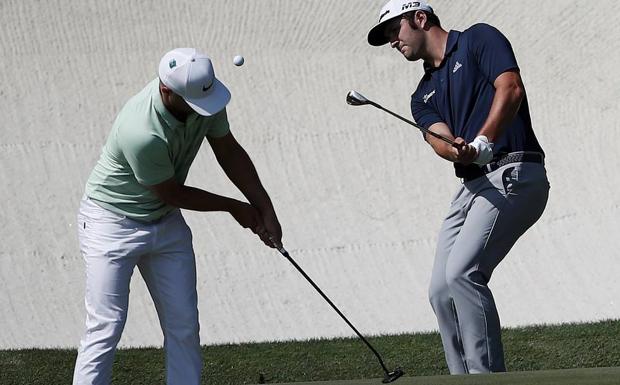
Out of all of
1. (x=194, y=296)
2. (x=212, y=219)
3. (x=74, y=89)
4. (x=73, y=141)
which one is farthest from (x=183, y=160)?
(x=74, y=89)

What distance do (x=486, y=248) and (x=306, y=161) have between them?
677cm

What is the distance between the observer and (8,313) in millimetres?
9703

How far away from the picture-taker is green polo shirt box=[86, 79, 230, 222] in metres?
4.65

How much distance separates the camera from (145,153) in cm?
463

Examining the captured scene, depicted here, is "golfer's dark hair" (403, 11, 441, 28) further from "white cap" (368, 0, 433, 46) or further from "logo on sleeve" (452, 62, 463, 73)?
"logo on sleeve" (452, 62, 463, 73)

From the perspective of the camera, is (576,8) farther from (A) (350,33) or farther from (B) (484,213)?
(B) (484,213)

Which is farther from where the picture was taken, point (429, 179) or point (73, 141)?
point (73, 141)

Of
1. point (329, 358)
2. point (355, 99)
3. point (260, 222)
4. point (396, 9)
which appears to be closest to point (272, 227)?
point (260, 222)

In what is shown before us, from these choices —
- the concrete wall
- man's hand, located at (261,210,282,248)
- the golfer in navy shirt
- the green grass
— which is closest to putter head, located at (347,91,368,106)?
the golfer in navy shirt

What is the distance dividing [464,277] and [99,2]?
975 centimetres

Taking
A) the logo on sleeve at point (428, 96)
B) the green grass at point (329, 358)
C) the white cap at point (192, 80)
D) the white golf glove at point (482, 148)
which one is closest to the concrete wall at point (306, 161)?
the green grass at point (329, 358)

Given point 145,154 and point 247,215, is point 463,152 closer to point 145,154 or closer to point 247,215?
point 247,215

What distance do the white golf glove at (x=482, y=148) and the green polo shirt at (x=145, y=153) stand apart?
1072mm

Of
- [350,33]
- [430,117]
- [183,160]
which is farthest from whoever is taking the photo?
[350,33]
